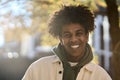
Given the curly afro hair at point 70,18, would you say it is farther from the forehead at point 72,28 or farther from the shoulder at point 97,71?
the shoulder at point 97,71

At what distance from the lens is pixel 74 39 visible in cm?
448

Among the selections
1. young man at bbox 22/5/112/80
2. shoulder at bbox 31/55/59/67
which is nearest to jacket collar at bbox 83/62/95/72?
young man at bbox 22/5/112/80

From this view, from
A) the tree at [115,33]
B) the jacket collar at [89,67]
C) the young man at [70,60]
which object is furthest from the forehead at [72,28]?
the tree at [115,33]

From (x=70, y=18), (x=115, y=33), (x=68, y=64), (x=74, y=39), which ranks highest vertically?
(x=70, y=18)

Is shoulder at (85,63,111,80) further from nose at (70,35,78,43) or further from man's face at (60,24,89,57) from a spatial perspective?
nose at (70,35,78,43)

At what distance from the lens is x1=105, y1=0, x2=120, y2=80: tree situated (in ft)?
22.0

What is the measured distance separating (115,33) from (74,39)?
243cm

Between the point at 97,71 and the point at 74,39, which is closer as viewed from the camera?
the point at 74,39

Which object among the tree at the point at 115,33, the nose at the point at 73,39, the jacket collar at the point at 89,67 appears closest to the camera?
the nose at the point at 73,39

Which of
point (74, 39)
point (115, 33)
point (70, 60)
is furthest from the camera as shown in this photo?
point (115, 33)

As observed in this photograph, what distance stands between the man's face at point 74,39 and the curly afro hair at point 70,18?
0.07 m

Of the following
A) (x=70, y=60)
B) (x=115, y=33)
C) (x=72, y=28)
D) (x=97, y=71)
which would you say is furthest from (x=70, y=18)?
(x=115, y=33)

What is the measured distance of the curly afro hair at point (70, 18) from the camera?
15.1 feet

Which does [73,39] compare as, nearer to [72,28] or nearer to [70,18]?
[72,28]
